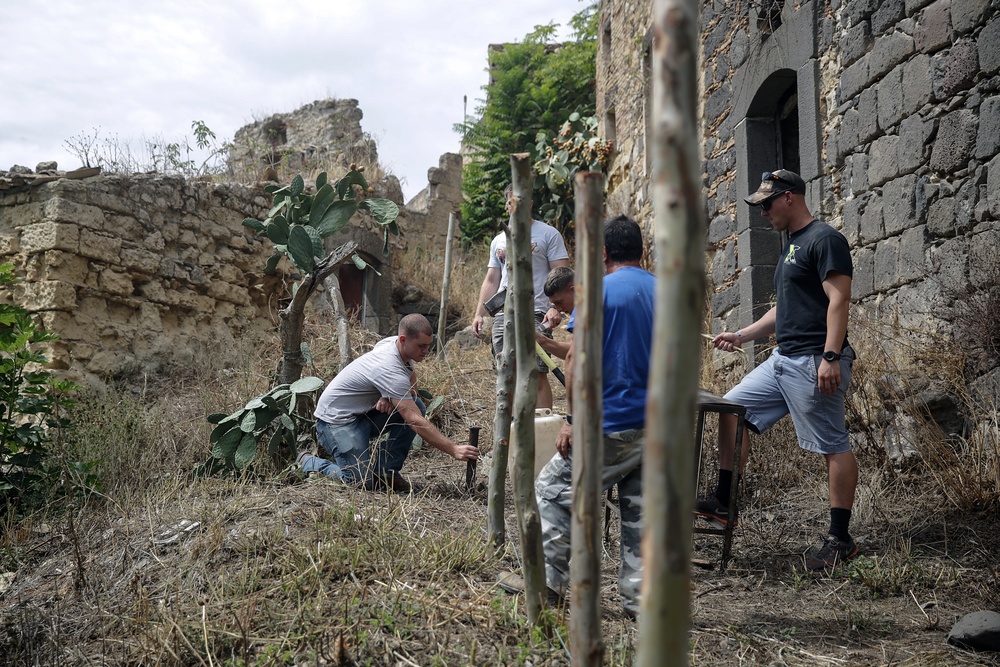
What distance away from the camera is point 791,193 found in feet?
12.0

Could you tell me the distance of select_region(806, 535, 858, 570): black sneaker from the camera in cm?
333

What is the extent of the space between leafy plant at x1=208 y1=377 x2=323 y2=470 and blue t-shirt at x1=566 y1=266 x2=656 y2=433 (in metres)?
2.64

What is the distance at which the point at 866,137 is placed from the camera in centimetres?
469

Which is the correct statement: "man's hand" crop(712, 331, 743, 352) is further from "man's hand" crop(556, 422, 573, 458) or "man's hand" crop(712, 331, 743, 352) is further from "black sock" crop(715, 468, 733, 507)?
"man's hand" crop(556, 422, 573, 458)

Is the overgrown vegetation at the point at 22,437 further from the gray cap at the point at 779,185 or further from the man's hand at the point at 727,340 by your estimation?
the gray cap at the point at 779,185

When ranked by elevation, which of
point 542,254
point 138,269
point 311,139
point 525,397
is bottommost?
point 525,397

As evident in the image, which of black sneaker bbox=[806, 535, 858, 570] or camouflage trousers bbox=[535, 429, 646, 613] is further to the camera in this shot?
black sneaker bbox=[806, 535, 858, 570]

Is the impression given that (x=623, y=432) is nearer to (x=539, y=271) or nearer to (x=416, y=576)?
(x=416, y=576)

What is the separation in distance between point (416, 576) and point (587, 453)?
1.48m

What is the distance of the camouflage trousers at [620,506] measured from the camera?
2.86 m

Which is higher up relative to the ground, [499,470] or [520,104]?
[520,104]

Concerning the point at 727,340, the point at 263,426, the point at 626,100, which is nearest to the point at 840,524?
the point at 727,340

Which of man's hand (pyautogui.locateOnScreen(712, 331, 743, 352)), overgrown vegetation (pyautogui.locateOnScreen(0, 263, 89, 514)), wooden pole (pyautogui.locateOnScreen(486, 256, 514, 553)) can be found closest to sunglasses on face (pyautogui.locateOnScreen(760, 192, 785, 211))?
man's hand (pyautogui.locateOnScreen(712, 331, 743, 352))

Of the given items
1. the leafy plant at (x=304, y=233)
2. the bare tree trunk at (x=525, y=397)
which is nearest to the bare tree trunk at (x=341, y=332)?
the leafy plant at (x=304, y=233)
